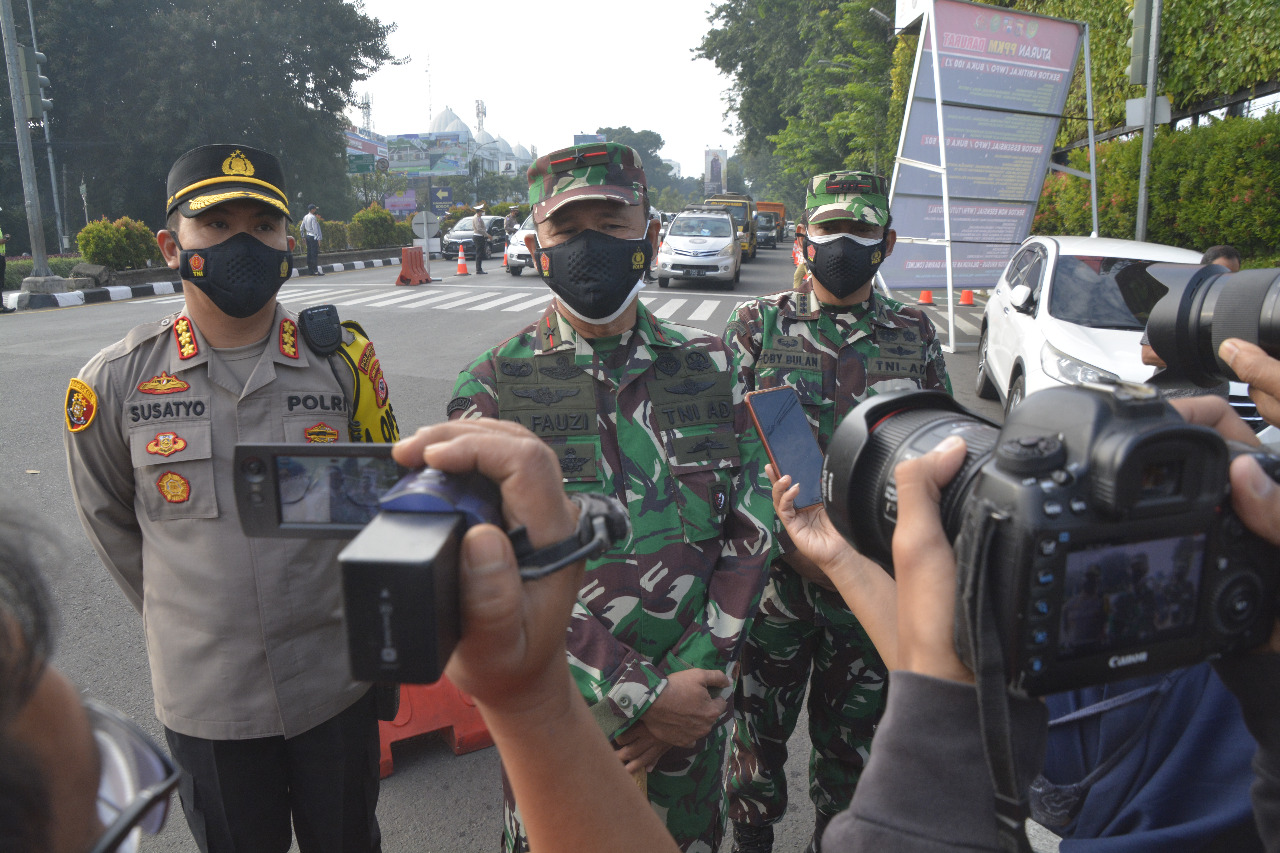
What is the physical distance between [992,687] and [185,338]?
185cm

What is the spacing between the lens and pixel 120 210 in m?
27.8

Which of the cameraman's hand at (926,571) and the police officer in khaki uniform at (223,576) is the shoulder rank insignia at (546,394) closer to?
the police officer in khaki uniform at (223,576)

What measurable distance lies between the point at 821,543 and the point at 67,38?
32.1 meters

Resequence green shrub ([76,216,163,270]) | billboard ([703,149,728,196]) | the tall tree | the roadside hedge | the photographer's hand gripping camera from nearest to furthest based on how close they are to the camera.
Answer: the photographer's hand gripping camera → the roadside hedge → green shrub ([76,216,163,270]) → the tall tree → billboard ([703,149,728,196])

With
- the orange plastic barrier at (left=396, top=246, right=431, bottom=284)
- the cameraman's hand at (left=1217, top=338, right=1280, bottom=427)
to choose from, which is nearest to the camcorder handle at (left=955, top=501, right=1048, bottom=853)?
the cameraman's hand at (left=1217, top=338, right=1280, bottom=427)

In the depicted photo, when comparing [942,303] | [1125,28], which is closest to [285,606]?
[1125,28]

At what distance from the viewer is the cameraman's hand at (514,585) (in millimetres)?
738

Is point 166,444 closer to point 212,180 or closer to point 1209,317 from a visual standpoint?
point 212,180

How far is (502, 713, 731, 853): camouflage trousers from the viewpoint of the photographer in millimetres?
1813

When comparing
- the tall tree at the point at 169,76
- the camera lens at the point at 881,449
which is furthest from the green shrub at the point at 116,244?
the camera lens at the point at 881,449

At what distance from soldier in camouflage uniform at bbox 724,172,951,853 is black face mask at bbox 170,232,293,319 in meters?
1.35

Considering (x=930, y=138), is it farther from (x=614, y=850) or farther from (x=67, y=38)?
(x=67, y=38)

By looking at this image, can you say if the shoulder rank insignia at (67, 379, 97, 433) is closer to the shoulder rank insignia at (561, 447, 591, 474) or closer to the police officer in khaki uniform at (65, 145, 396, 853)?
the police officer in khaki uniform at (65, 145, 396, 853)

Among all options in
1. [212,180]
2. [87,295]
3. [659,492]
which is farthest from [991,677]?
[87,295]
